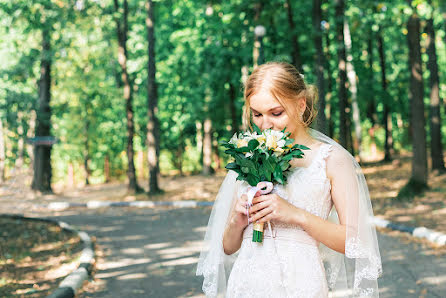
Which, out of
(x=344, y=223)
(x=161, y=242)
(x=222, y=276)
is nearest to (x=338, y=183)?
(x=344, y=223)

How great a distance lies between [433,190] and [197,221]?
6.80 metres

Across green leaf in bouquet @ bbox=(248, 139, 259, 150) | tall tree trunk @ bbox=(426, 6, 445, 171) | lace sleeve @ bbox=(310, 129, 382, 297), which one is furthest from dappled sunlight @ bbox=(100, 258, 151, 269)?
tall tree trunk @ bbox=(426, 6, 445, 171)

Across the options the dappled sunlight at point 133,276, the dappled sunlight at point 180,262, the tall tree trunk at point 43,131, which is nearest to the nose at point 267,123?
the dappled sunlight at point 133,276

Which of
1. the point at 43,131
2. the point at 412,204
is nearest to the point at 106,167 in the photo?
the point at 43,131

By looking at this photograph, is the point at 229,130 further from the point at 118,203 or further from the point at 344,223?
the point at 344,223

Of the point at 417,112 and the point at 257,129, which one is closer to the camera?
the point at 257,129

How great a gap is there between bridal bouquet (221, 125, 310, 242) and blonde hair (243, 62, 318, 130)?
166mm

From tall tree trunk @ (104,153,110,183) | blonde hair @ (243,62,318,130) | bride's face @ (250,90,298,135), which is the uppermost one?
blonde hair @ (243,62,318,130)

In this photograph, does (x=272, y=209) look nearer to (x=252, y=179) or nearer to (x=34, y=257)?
(x=252, y=179)

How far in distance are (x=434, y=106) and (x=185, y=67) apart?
44.1 ft

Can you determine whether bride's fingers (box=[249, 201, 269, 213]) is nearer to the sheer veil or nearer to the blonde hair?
the sheer veil

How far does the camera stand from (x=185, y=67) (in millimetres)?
27828

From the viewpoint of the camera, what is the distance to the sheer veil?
255 cm

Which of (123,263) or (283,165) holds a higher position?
(283,165)
